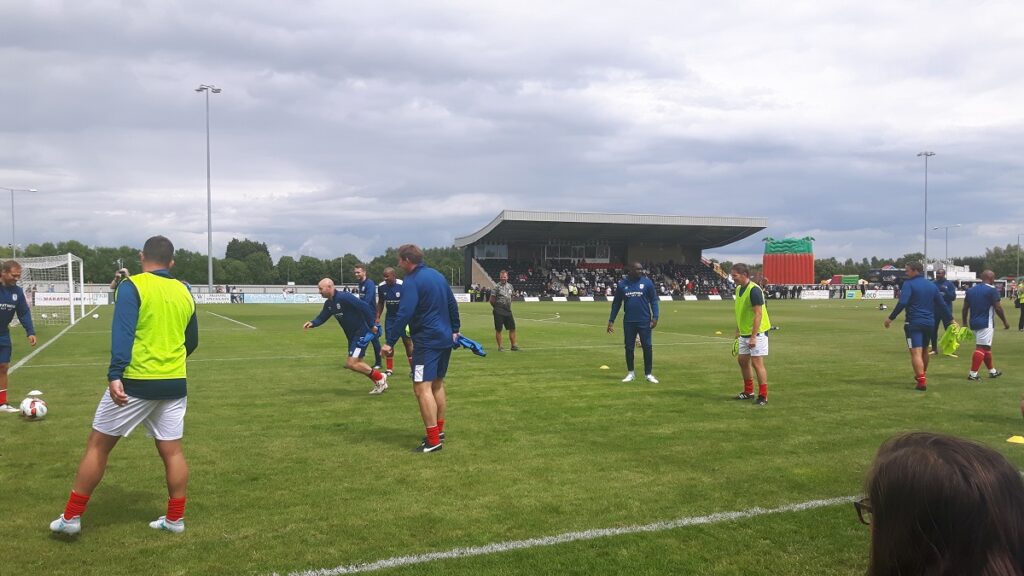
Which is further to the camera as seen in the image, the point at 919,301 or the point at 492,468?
the point at 919,301

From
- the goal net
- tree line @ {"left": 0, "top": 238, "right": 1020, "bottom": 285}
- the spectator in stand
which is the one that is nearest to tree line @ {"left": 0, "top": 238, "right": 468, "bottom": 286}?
tree line @ {"left": 0, "top": 238, "right": 1020, "bottom": 285}

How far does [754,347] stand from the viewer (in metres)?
10.1

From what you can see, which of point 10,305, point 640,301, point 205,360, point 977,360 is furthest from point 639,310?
point 205,360

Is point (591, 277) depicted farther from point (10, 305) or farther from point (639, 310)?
point (10, 305)

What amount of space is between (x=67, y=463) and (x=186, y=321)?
3.19 metres

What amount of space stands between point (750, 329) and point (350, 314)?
6457 mm

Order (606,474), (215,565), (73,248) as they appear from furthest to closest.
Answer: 1. (73,248)
2. (606,474)
3. (215,565)

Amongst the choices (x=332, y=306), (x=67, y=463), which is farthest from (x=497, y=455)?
(x=332, y=306)

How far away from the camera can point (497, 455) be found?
725cm

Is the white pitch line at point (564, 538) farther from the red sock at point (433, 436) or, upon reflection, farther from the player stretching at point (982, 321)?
the player stretching at point (982, 321)

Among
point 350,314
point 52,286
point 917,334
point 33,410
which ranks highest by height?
point 52,286

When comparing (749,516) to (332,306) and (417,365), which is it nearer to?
(417,365)

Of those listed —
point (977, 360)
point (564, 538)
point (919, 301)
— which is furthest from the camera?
point (977, 360)

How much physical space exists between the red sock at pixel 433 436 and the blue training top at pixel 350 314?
4.63 metres
